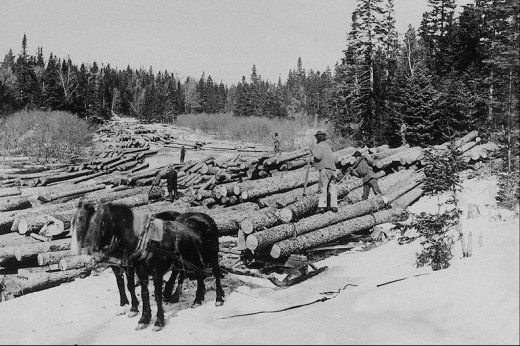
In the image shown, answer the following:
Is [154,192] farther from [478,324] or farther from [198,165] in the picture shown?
[478,324]

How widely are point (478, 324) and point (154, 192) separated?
13249mm

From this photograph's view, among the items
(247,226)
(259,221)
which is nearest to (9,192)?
(247,226)

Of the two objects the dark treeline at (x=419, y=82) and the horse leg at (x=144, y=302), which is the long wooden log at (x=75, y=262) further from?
the dark treeline at (x=419, y=82)

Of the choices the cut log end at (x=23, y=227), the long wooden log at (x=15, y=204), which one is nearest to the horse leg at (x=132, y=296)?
the cut log end at (x=23, y=227)

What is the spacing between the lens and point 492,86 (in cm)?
2627

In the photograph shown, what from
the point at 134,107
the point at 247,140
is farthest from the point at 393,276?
the point at 134,107

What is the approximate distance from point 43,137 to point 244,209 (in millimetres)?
31344

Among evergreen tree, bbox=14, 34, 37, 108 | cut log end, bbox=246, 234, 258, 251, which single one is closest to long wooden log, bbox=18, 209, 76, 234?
cut log end, bbox=246, 234, 258, 251

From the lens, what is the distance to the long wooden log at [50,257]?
400 inches

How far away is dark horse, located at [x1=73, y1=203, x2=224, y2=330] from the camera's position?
6078 millimetres

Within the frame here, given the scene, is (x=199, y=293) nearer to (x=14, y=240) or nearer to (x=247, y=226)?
(x=247, y=226)

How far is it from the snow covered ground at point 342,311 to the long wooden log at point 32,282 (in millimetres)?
467

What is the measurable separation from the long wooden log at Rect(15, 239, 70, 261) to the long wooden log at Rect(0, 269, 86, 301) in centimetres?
101

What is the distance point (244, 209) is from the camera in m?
13.2
